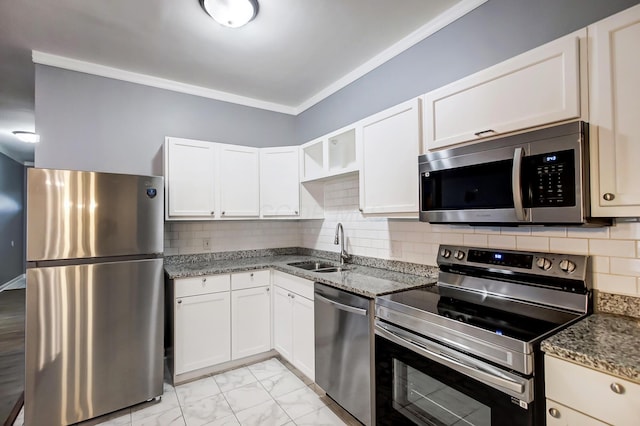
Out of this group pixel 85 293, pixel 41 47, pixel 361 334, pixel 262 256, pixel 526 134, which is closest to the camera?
pixel 526 134

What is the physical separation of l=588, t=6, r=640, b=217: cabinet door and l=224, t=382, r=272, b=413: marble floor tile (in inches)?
94.4

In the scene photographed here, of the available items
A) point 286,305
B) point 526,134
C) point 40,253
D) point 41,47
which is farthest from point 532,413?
point 41,47

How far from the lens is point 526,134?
1.46m

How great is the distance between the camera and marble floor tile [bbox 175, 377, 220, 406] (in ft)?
7.88

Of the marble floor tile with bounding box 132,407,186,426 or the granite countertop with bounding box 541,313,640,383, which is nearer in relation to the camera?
the granite countertop with bounding box 541,313,640,383

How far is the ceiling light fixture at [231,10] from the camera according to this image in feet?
6.30

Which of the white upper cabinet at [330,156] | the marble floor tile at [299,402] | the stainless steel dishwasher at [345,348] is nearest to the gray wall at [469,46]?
the white upper cabinet at [330,156]

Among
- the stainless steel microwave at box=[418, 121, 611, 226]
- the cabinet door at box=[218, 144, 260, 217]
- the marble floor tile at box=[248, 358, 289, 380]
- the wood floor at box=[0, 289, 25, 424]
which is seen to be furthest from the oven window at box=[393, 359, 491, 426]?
the wood floor at box=[0, 289, 25, 424]

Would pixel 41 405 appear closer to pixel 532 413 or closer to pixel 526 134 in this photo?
pixel 532 413

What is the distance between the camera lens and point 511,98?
154 cm

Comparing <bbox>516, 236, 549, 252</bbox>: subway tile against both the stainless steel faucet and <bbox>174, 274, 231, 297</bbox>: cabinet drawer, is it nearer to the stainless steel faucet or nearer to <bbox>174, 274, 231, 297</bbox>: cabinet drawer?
the stainless steel faucet

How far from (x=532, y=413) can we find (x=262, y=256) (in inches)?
113

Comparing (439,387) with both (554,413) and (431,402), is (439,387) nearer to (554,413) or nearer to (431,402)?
(431,402)

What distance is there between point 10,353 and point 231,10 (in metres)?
4.02
